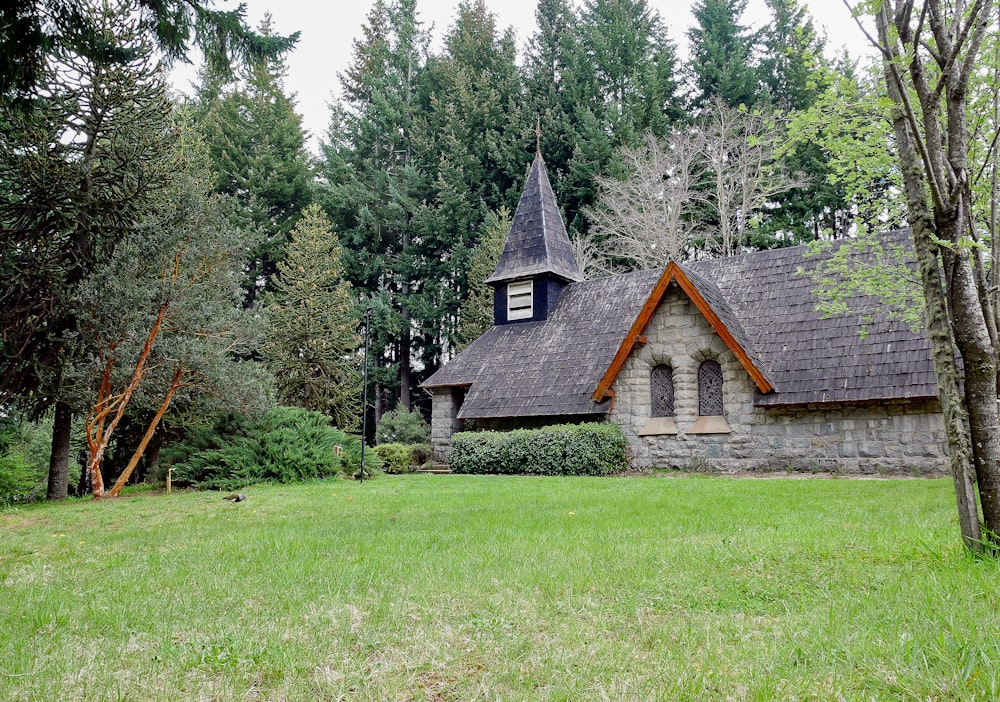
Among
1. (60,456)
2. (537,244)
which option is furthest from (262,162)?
(60,456)

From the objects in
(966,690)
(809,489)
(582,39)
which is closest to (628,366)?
(809,489)

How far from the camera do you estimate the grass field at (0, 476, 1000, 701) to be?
243 cm

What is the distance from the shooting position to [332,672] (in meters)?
2.55

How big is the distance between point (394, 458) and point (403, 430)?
4.77m

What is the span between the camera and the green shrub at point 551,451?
46.6ft

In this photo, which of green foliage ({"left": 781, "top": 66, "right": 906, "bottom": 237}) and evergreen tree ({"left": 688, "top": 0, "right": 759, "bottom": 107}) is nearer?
green foliage ({"left": 781, "top": 66, "right": 906, "bottom": 237})

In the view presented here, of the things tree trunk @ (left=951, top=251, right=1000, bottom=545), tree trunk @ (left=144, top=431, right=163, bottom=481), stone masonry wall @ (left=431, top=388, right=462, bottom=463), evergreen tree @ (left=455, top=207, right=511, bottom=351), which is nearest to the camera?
tree trunk @ (left=951, top=251, right=1000, bottom=545)

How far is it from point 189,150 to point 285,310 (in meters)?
7.14

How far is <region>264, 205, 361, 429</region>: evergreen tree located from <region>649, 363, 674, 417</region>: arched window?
482 inches

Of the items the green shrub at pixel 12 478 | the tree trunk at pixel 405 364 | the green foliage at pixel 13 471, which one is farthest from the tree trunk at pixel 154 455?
the tree trunk at pixel 405 364

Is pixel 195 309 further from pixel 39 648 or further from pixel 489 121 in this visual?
pixel 489 121

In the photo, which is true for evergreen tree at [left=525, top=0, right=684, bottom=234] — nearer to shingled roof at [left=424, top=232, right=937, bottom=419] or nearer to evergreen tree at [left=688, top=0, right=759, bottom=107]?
evergreen tree at [left=688, top=0, right=759, bottom=107]

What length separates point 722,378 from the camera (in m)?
14.2

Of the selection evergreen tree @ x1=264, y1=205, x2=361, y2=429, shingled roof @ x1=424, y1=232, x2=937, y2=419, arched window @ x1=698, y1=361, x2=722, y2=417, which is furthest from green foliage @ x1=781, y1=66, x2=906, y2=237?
evergreen tree @ x1=264, y1=205, x2=361, y2=429
